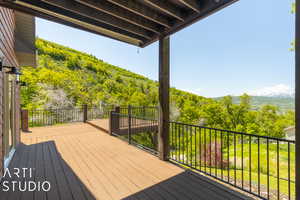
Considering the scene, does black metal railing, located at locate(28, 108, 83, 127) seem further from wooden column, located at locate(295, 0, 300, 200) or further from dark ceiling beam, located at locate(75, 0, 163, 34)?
wooden column, located at locate(295, 0, 300, 200)

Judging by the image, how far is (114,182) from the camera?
2.36 m

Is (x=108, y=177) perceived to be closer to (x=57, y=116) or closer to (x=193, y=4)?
(x=193, y=4)

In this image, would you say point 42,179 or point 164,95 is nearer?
point 42,179

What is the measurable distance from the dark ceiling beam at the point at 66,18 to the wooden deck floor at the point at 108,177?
261 centimetres

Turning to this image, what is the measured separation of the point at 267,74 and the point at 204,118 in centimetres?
2417

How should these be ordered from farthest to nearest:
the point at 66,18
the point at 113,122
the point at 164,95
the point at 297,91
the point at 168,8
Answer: the point at 113,122 < the point at 164,95 < the point at 66,18 < the point at 168,8 < the point at 297,91

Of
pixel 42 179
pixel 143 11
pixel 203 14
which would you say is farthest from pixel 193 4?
pixel 42 179

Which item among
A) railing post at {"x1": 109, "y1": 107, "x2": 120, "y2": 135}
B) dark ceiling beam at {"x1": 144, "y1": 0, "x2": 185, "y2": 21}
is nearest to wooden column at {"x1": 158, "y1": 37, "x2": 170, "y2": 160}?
dark ceiling beam at {"x1": 144, "y1": 0, "x2": 185, "y2": 21}

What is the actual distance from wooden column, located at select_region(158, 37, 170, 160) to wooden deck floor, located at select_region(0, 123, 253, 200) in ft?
1.11

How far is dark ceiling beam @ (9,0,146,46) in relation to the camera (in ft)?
6.95

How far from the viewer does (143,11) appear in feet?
7.70

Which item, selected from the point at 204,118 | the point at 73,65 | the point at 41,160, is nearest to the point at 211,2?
the point at 41,160

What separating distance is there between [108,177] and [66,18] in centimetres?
275

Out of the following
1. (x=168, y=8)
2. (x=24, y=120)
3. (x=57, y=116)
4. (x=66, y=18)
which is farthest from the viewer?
(x=57, y=116)
